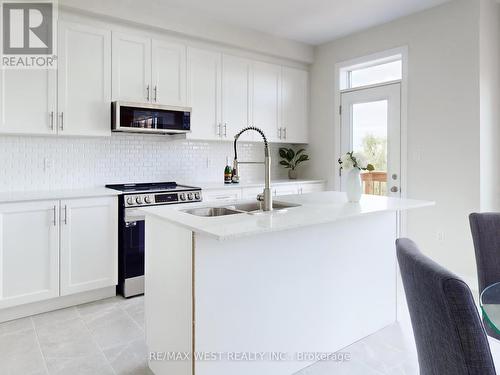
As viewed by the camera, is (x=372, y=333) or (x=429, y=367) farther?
(x=372, y=333)

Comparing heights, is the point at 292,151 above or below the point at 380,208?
above

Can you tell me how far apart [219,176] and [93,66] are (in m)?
1.96

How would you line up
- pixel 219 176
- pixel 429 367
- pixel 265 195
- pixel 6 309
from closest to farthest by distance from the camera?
pixel 429 367
pixel 265 195
pixel 6 309
pixel 219 176

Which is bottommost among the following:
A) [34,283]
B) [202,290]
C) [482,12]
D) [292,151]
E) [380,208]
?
[34,283]

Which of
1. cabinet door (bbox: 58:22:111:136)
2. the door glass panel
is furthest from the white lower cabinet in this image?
the door glass panel

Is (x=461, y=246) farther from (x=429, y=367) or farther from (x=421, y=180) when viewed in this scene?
(x=429, y=367)

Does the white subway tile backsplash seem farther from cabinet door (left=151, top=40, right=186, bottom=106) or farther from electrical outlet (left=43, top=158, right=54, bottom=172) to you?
cabinet door (left=151, top=40, right=186, bottom=106)

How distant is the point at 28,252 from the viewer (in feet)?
9.67

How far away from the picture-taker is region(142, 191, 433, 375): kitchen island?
1789 millimetres

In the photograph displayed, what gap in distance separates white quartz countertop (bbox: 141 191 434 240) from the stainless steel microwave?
159 cm

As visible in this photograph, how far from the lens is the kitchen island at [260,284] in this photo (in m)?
1.79

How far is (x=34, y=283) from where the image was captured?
9.77ft

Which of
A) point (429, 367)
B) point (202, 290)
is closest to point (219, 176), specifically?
point (202, 290)

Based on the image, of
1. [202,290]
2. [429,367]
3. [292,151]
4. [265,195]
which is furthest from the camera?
[292,151]
